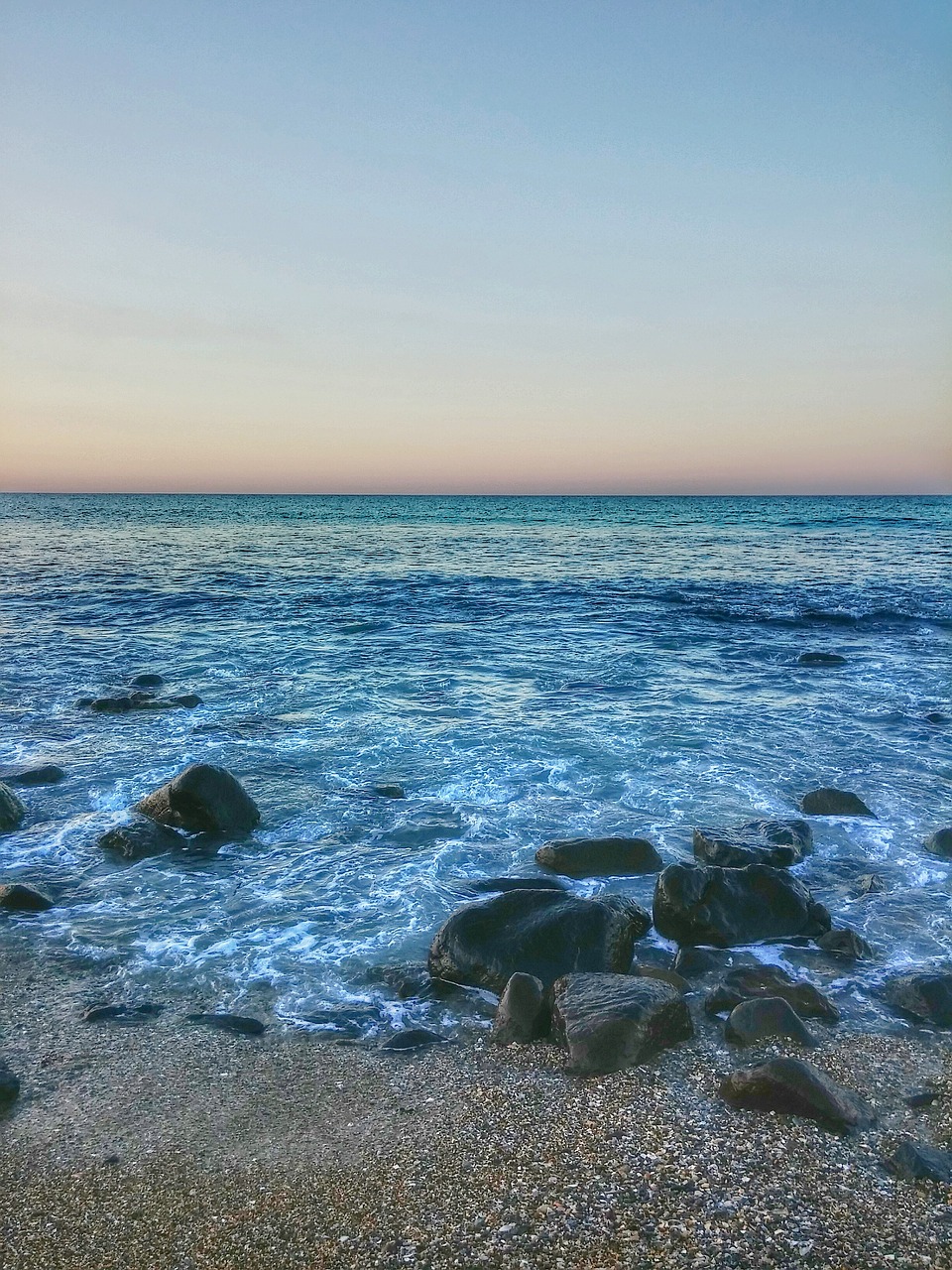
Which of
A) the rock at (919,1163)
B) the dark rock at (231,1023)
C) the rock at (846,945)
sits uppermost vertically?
the rock at (919,1163)

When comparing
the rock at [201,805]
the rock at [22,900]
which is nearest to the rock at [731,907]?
the rock at [201,805]

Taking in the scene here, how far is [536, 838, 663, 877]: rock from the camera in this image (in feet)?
32.4

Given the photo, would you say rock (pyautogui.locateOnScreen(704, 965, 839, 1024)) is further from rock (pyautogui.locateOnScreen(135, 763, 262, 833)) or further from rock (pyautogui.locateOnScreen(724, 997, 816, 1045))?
rock (pyautogui.locateOnScreen(135, 763, 262, 833))

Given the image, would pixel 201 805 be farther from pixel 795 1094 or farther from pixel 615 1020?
pixel 795 1094

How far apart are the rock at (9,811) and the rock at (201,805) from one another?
1.86m


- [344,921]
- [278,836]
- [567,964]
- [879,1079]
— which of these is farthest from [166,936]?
[879,1079]

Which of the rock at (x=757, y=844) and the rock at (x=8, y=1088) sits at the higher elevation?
the rock at (x=757, y=844)

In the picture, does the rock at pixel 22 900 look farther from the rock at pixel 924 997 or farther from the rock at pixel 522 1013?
the rock at pixel 924 997

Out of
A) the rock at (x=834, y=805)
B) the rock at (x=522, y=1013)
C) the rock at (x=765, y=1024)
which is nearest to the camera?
the rock at (x=765, y=1024)

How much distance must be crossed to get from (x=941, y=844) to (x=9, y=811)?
12.9m

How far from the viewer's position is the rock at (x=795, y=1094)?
565cm

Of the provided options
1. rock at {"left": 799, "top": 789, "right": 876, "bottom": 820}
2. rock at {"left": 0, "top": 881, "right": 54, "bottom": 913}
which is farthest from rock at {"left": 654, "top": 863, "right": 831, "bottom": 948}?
rock at {"left": 0, "top": 881, "right": 54, "bottom": 913}

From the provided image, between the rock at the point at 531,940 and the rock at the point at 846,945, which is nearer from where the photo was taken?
the rock at the point at 531,940

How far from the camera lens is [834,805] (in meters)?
11.7
